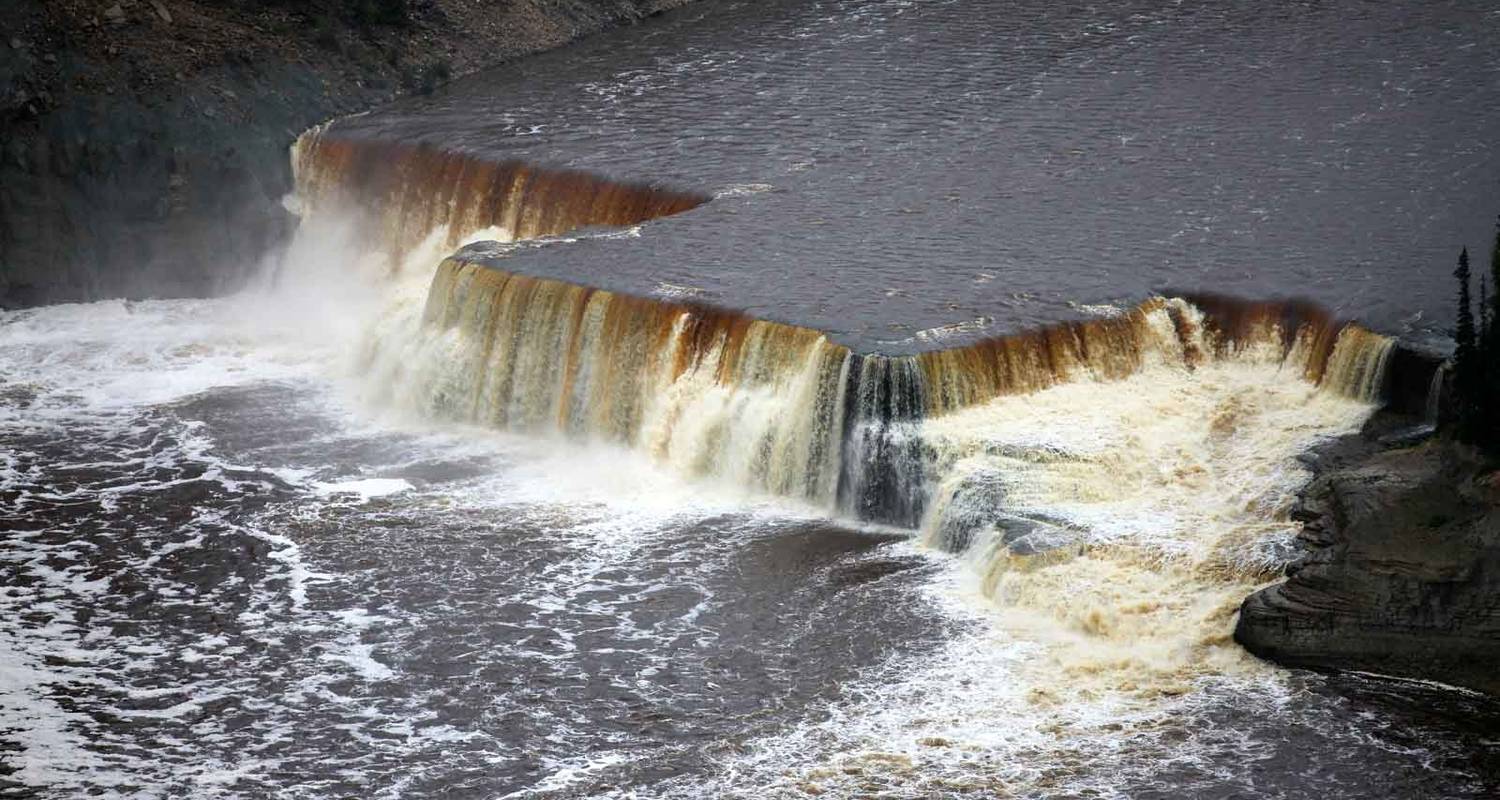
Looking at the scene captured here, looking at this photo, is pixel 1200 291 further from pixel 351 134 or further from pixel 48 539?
pixel 351 134

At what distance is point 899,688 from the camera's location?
65.6 feet

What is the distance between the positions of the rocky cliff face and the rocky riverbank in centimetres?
2362

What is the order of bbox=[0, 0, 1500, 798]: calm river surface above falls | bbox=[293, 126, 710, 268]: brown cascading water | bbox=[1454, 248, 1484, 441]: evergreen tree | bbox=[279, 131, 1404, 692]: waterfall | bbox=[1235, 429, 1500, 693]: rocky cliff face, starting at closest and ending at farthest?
bbox=[0, 0, 1500, 798]: calm river surface above falls
bbox=[1235, 429, 1500, 693]: rocky cliff face
bbox=[279, 131, 1404, 692]: waterfall
bbox=[1454, 248, 1484, 441]: evergreen tree
bbox=[293, 126, 710, 268]: brown cascading water

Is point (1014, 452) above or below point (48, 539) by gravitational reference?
above

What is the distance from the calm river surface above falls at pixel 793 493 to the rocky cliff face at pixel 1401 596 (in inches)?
15.7

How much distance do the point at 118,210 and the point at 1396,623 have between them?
1002 inches

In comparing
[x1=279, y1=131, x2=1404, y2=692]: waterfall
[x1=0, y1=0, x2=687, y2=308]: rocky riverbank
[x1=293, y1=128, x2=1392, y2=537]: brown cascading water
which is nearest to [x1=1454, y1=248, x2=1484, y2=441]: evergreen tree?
[x1=279, y1=131, x2=1404, y2=692]: waterfall

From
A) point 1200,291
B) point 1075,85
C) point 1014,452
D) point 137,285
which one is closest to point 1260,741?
point 1014,452

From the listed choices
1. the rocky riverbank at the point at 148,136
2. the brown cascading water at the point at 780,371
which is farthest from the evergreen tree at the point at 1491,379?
the rocky riverbank at the point at 148,136

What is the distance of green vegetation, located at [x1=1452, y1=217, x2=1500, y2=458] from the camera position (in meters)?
21.8

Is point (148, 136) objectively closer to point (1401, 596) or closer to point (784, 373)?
point (784, 373)

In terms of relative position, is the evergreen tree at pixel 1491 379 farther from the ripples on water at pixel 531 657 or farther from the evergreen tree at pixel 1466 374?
the ripples on water at pixel 531 657

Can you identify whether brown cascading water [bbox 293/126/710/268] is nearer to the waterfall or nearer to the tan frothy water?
the waterfall

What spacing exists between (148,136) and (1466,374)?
25.0 metres
